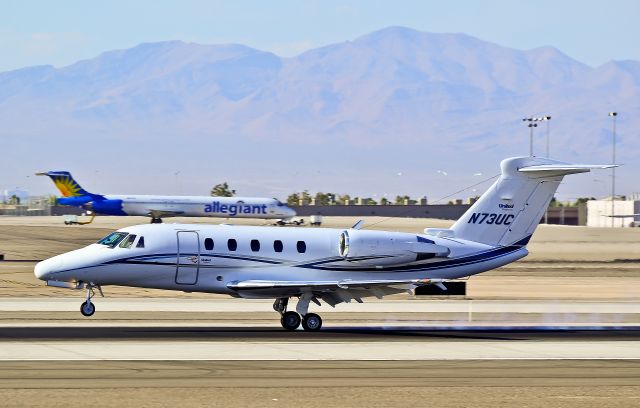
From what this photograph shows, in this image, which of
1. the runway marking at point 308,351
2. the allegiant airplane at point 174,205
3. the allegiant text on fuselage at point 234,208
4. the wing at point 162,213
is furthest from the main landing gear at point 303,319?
the wing at point 162,213

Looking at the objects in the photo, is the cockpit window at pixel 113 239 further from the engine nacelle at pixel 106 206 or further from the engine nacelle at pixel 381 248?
the engine nacelle at pixel 106 206

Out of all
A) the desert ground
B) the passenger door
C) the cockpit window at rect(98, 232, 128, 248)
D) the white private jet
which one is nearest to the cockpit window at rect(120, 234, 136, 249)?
the white private jet

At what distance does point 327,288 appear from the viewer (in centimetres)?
2978

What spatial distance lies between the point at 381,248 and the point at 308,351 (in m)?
6.92

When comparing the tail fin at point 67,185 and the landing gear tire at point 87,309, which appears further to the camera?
the tail fin at point 67,185

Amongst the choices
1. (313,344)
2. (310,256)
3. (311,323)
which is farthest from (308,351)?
(310,256)

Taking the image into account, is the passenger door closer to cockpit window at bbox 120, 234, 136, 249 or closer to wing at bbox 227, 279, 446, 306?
wing at bbox 227, 279, 446, 306

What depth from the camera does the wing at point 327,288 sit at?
29.6 meters

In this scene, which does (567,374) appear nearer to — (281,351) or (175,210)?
(281,351)

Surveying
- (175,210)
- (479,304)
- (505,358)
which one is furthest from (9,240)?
(505,358)

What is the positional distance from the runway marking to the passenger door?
162 inches

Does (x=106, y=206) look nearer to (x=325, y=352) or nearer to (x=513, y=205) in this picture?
(x=513, y=205)

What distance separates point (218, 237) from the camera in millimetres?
30797

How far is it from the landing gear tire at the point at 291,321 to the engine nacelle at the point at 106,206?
9939cm
